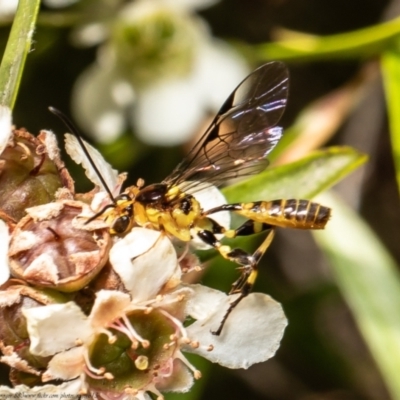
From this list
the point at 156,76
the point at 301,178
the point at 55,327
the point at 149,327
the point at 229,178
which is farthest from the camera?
the point at 156,76

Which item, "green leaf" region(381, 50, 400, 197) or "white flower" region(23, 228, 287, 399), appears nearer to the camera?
"white flower" region(23, 228, 287, 399)

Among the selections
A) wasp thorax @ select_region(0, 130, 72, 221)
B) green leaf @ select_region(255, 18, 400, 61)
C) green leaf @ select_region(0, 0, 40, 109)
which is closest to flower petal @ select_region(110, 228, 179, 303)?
wasp thorax @ select_region(0, 130, 72, 221)

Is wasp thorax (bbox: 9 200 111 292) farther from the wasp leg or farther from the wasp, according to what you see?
the wasp leg

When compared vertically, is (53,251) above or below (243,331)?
above

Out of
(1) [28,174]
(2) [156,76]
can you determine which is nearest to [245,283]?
(1) [28,174]

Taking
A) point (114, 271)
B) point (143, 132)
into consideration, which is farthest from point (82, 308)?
point (143, 132)

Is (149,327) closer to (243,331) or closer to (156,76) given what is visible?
(243,331)

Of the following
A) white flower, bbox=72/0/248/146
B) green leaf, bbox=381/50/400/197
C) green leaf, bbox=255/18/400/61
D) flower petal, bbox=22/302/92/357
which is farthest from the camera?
white flower, bbox=72/0/248/146
